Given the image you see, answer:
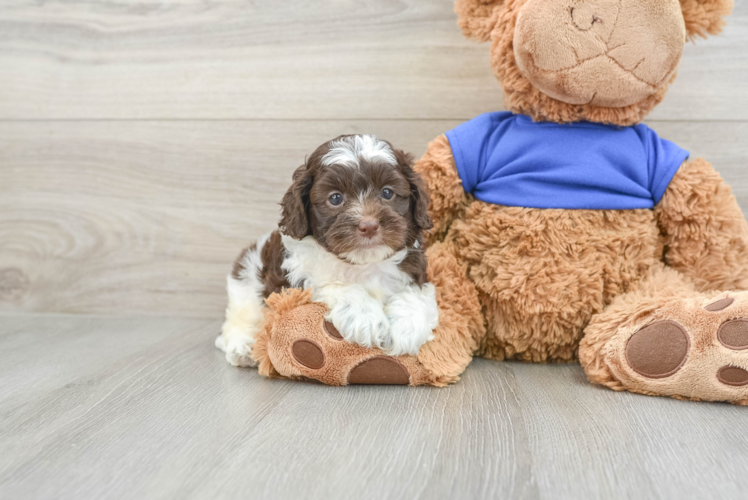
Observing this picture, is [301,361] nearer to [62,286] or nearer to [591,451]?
[591,451]

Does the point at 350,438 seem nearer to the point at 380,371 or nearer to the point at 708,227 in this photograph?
the point at 380,371

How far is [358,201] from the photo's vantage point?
1.51 meters

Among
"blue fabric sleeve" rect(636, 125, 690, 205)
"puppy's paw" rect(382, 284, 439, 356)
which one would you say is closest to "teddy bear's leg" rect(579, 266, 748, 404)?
"blue fabric sleeve" rect(636, 125, 690, 205)

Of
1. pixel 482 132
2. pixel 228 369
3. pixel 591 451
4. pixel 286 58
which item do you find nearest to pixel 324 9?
pixel 286 58

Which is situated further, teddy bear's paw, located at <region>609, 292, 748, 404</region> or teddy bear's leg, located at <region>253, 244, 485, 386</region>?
teddy bear's leg, located at <region>253, 244, 485, 386</region>

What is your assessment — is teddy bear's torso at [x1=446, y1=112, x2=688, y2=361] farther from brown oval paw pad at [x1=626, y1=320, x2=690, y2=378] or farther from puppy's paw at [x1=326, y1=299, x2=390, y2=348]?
puppy's paw at [x1=326, y1=299, x2=390, y2=348]

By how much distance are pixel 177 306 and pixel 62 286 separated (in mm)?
520

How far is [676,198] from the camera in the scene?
5.64 ft

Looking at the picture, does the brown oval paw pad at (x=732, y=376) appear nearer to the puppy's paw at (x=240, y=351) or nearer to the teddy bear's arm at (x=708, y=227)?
the teddy bear's arm at (x=708, y=227)

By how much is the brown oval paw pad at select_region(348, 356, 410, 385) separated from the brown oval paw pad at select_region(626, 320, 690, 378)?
593 millimetres

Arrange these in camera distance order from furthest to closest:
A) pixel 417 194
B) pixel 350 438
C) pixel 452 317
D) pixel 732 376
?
pixel 452 317 → pixel 417 194 → pixel 732 376 → pixel 350 438

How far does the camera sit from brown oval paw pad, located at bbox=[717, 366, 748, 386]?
4.50 feet

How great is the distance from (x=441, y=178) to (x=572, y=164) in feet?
1.28

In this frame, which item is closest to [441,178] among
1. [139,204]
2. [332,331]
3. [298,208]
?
[298,208]
